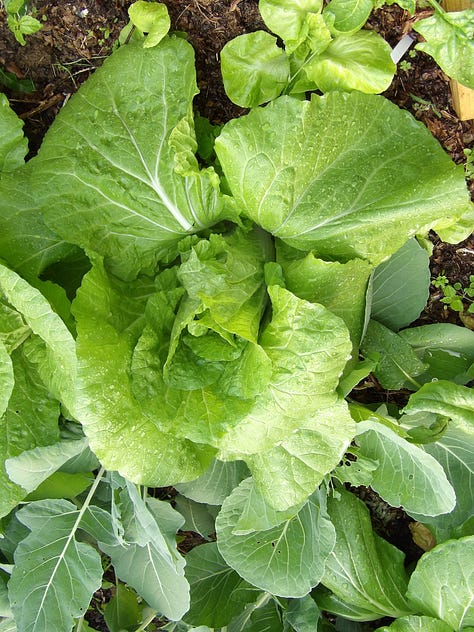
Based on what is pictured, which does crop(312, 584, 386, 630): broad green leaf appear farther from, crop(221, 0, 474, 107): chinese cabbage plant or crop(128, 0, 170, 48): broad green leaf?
crop(128, 0, 170, 48): broad green leaf

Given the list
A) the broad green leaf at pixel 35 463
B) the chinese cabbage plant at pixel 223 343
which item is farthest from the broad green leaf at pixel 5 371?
the broad green leaf at pixel 35 463

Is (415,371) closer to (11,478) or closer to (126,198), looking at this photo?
(126,198)

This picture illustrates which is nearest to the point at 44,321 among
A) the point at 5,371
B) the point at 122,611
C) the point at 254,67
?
the point at 5,371

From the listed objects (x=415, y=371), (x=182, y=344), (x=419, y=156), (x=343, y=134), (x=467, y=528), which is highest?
(x=343, y=134)

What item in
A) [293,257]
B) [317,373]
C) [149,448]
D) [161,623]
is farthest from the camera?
[161,623]

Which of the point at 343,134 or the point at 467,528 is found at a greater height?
the point at 343,134

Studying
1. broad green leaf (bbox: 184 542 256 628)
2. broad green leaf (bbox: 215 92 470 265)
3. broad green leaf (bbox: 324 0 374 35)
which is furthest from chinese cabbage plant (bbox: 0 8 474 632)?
broad green leaf (bbox: 324 0 374 35)

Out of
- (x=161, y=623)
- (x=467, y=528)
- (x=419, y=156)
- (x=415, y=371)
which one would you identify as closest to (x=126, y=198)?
(x=419, y=156)

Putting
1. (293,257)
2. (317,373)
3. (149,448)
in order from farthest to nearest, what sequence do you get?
(293,257) → (149,448) → (317,373)
